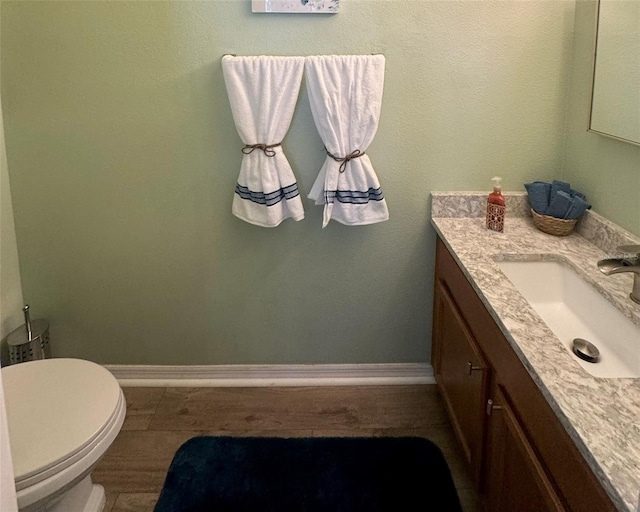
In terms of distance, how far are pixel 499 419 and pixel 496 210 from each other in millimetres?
851

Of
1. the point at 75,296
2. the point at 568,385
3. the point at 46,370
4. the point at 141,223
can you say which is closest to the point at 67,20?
the point at 141,223

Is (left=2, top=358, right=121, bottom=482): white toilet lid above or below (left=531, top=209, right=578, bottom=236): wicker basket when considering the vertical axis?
below

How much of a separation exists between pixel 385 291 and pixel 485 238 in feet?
1.75

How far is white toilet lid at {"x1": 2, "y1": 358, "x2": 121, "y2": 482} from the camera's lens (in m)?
1.53

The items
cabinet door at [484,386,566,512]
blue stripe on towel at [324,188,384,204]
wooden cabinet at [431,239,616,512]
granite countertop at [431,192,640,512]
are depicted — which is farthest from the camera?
blue stripe on towel at [324,188,384,204]

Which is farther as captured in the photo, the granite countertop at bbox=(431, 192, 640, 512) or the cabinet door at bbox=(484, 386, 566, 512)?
the cabinet door at bbox=(484, 386, 566, 512)

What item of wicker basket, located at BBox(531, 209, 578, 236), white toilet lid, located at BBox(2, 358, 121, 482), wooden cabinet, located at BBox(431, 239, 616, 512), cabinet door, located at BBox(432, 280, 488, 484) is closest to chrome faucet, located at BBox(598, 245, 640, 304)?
wooden cabinet, located at BBox(431, 239, 616, 512)

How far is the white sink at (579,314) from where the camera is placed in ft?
4.82

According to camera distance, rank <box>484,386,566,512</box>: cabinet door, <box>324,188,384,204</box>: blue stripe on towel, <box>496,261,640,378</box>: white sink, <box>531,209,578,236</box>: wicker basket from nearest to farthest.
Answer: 1. <box>484,386,566,512</box>: cabinet door
2. <box>496,261,640,378</box>: white sink
3. <box>531,209,578,236</box>: wicker basket
4. <box>324,188,384,204</box>: blue stripe on towel

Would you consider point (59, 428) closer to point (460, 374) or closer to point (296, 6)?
point (460, 374)

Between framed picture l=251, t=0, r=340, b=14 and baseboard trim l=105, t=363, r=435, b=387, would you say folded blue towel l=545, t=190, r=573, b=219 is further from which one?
framed picture l=251, t=0, r=340, b=14

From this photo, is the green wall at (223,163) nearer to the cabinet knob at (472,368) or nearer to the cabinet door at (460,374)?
the cabinet door at (460,374)

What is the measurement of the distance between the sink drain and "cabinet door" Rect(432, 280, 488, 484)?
0.25 m

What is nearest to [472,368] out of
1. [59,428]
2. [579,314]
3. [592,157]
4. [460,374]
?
[460,374]
